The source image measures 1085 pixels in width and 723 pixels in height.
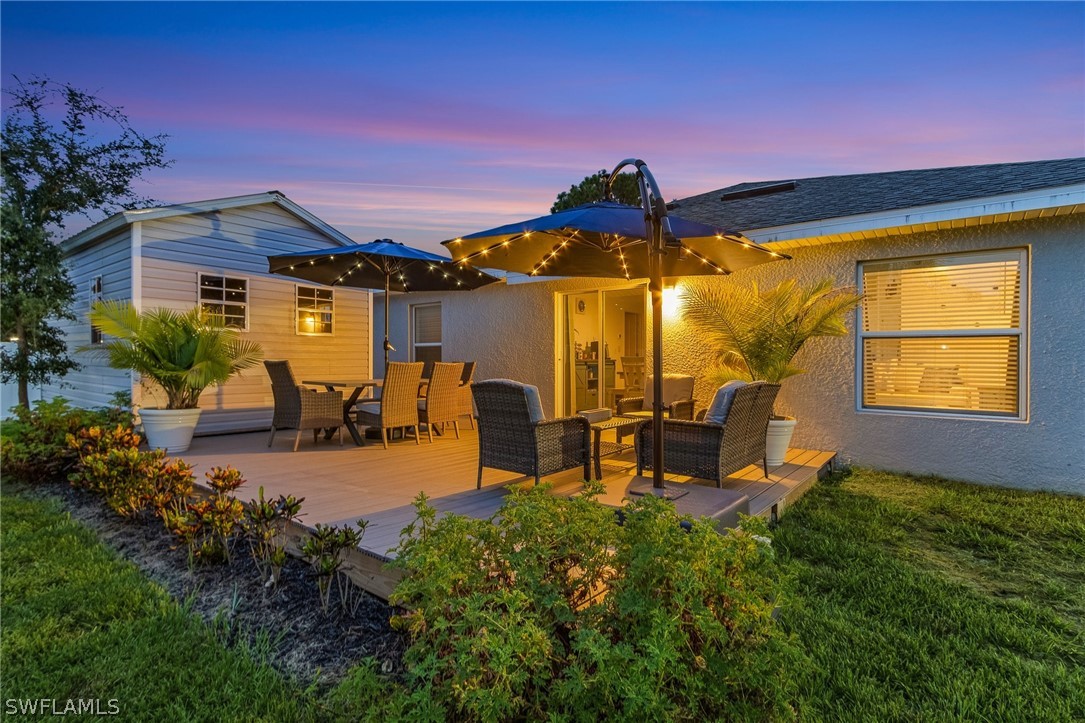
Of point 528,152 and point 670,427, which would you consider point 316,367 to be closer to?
point 528,152

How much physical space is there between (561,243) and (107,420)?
621 cm

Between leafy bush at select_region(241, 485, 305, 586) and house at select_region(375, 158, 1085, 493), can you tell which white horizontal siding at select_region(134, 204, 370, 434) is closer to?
leafy bush at select_region(241, 485, 305, 586)

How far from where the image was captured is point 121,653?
2.58 metres

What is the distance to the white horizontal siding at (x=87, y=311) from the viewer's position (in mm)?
7684

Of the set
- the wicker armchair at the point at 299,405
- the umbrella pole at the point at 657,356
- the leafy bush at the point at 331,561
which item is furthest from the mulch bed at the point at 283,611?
the wicker armchair at the point at 299,405

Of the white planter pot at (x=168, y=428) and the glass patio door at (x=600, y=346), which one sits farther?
the glass patio door at (x=600, y=346)

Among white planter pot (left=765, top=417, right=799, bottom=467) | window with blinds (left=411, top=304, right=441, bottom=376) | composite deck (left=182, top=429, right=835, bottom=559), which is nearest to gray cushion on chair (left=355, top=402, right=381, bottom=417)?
composite deck (left=182, top=429, right=835, bottom=559)

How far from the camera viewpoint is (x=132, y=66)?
23.7 feet

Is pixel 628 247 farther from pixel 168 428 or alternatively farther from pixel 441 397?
pixel 168 428

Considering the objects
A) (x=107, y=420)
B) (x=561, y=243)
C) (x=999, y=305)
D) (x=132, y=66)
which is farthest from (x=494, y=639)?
(x=132, y=66)

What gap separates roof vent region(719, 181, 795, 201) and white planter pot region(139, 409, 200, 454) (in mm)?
8731

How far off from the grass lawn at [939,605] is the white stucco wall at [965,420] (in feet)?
1.65

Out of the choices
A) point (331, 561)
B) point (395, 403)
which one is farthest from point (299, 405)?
point (331, 561)

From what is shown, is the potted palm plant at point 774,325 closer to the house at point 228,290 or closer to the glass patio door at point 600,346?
the glass patio door at point 600,346
